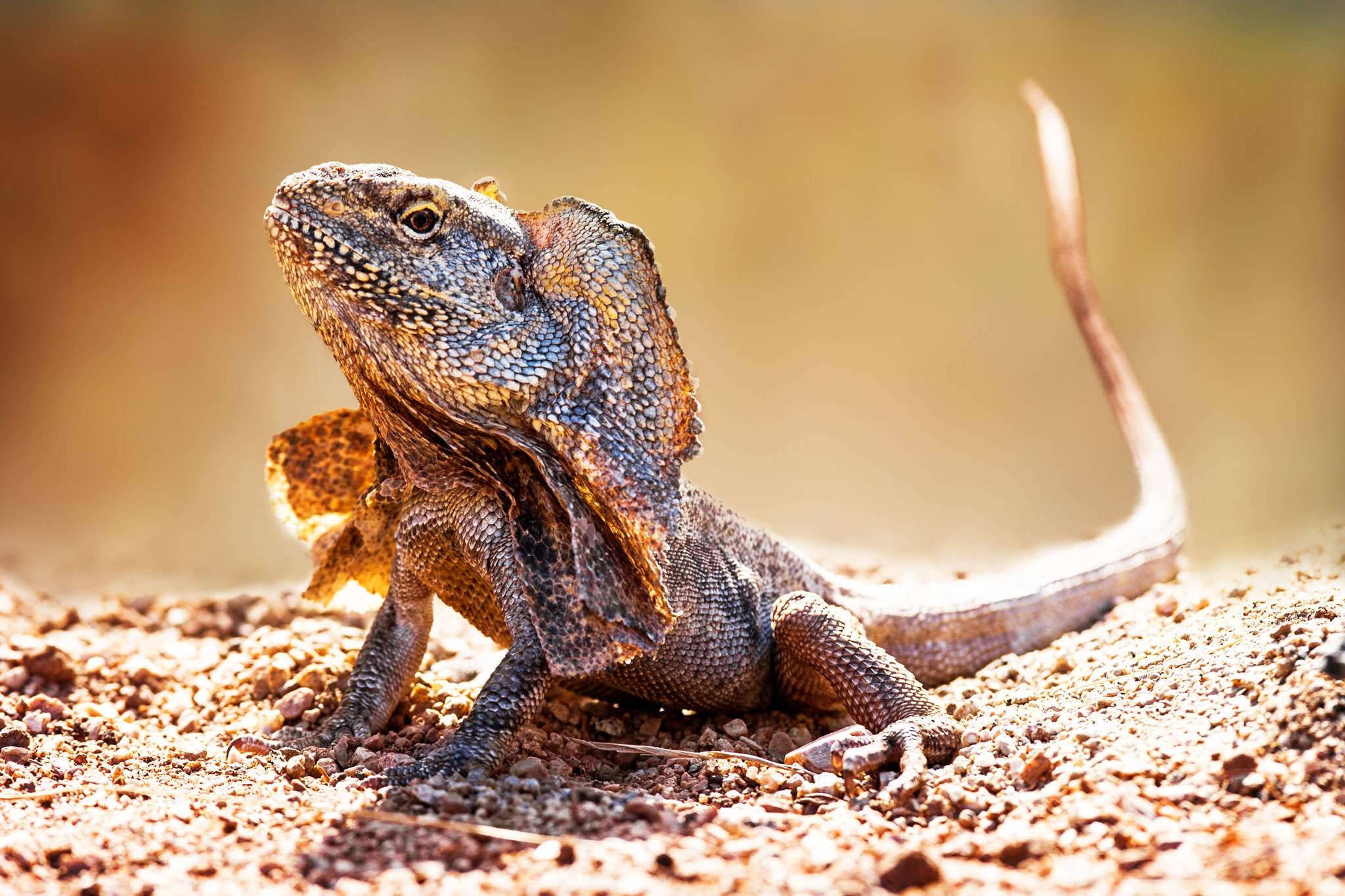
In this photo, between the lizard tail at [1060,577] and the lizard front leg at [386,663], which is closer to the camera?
the lizard front leg at [386,663]

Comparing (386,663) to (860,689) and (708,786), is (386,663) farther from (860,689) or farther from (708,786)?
(860,689)

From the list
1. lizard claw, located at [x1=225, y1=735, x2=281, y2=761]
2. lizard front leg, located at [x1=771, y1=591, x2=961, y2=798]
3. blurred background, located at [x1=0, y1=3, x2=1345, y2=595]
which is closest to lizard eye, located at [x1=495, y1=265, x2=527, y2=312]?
lizard front leg, located at [x1=771, y1=591, x2=961, y2=798]

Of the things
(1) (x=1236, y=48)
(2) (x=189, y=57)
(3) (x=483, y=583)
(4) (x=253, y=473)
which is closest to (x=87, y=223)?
(2) (x=189, y=57)

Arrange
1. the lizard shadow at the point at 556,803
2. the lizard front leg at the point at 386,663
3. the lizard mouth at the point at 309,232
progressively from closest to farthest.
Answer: the lizard shadow at the point at 556,803
the lizard mouth at the point at 309,232
the lizard front leg at the point at 386,663

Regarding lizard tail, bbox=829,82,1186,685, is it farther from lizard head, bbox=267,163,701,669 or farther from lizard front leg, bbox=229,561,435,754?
lizard front leg, bbox=229,561,435,754

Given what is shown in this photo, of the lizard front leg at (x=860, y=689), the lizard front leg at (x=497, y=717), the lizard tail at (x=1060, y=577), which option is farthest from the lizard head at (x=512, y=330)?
the lizard tail at (x=1060, y=577)

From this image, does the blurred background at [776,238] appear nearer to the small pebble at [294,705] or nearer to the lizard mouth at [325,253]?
the small pebble at [294,705]
